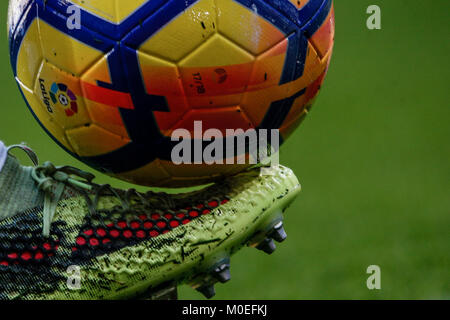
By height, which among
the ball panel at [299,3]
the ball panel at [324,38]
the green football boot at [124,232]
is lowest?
the green football boot at [124,232]

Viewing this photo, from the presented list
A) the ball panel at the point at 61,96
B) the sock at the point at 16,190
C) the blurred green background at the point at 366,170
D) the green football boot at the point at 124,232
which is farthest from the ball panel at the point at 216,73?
the blurred green background at the point at 366,170

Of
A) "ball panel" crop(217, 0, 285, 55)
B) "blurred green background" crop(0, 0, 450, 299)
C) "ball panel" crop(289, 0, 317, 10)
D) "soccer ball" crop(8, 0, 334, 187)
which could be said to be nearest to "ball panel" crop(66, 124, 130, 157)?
"soccer ball" crop(8, 0, 334, 187)

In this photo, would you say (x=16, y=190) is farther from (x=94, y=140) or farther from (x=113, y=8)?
(x=113, y=8)

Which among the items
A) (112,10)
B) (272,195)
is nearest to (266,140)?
(272,195)

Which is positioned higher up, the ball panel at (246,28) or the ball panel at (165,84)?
the ball panel at (246,28)

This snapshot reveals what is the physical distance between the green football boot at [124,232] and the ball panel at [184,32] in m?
0.46

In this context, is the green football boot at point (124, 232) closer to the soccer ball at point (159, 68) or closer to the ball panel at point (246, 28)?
the soccer ball at point (159, 68)

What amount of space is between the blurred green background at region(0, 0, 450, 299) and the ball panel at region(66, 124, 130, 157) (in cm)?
106

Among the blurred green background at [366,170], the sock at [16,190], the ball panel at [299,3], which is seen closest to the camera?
the ball panel at [299,3]

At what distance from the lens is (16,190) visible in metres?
1.96

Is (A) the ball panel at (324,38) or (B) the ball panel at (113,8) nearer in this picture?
(B) the ball panel at (113,8)

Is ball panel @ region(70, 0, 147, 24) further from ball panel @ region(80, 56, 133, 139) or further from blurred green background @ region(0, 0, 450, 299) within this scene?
blurred green background @ region(0, 0, 450, 299)

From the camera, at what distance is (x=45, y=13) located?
1.73 m

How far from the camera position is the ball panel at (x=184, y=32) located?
1.66 metres
